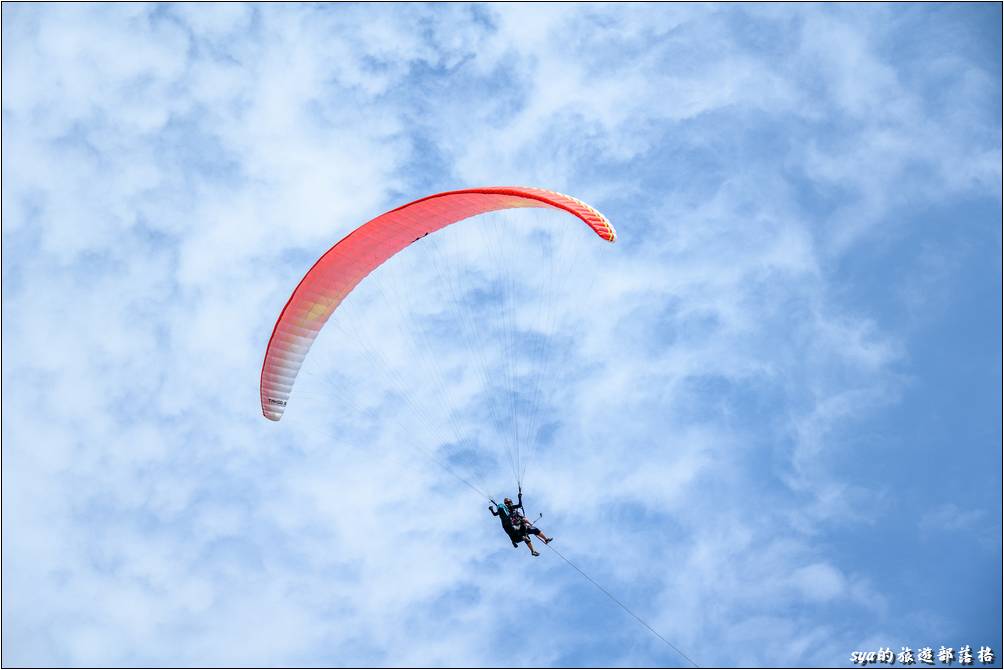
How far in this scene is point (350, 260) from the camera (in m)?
25.1

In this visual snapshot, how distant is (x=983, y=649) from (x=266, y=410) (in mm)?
17721

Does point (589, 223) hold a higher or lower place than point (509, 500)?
higher

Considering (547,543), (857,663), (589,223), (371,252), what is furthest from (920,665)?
(371,252)

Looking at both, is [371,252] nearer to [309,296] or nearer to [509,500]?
[309,296]

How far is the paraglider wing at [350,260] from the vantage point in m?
23.4

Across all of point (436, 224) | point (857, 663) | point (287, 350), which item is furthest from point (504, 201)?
point (857, 663)

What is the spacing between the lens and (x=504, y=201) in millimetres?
23703

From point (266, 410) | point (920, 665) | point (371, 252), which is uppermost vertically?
point (371, 252)

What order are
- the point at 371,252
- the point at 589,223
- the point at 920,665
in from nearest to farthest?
the point at 589,223 → the point at 371,252 → the point at 920,665

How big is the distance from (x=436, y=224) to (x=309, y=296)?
3.18m

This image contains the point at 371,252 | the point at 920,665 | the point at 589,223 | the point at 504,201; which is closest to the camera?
the point at 589,223

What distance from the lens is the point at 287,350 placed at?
25.7 m

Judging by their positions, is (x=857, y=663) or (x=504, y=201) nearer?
(x=504, y=201)

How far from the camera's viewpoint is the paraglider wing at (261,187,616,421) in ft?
76.6
